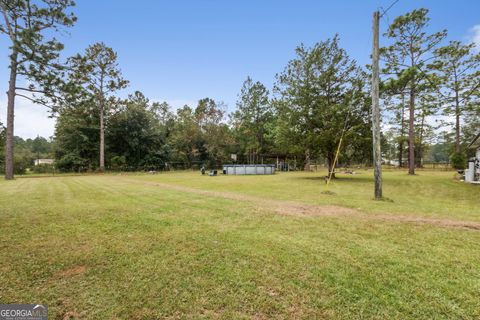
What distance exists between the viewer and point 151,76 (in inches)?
890

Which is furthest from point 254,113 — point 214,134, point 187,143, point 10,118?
point 10,118

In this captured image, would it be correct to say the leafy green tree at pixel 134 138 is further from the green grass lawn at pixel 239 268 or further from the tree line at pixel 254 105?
the green grass lawn at pixel 239 268

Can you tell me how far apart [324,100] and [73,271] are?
59.9ft

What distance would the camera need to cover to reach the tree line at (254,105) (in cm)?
980

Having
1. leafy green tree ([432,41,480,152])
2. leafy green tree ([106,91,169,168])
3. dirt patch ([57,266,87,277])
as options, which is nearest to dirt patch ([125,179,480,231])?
dirt patch ([57,266,87,277])

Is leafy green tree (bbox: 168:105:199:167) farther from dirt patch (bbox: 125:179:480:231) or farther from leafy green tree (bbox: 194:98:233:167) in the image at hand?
dirt patch (bbox: 125:179:480:231)

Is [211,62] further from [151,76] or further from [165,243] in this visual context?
[165,243]

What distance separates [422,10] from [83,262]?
28181 millimetres

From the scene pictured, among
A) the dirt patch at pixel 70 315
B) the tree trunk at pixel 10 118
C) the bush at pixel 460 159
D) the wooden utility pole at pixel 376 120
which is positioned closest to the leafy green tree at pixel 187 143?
the tree trunk at pixel 10 118

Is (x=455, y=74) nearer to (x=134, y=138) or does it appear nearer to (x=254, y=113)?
(x=254, y=113)

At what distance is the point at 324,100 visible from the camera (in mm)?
17844

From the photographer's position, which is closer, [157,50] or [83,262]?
[83,262]

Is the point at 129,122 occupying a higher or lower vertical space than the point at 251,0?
lower

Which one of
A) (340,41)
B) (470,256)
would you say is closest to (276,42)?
(340,41)
